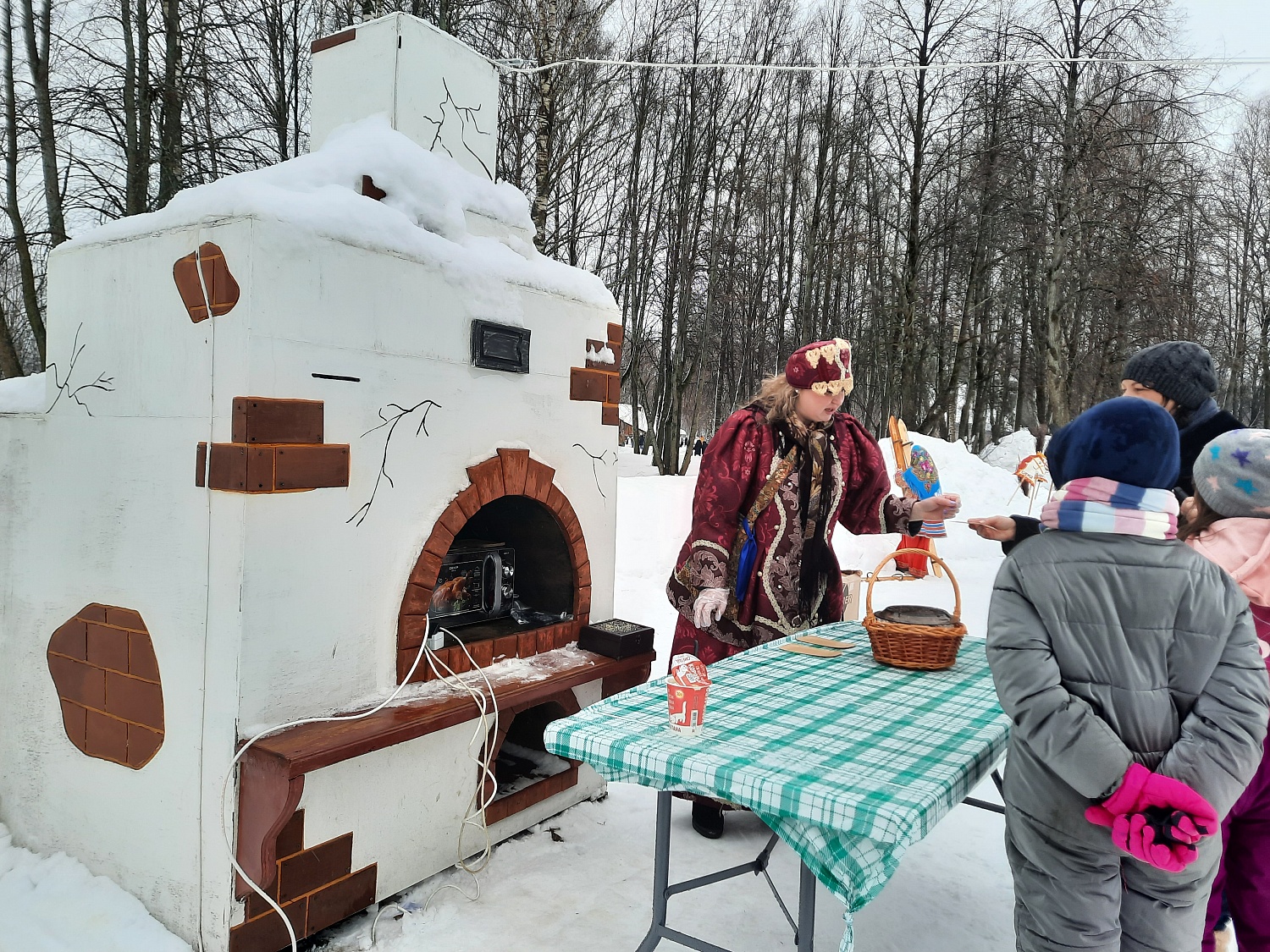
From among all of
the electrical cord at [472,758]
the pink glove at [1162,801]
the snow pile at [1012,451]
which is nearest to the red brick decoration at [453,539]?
the electrical cord at [472,758]

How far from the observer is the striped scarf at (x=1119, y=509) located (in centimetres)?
183

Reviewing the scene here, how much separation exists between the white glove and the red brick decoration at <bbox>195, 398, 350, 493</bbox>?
1419 mm

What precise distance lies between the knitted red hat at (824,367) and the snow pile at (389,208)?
3.40ft

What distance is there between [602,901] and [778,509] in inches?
66.5

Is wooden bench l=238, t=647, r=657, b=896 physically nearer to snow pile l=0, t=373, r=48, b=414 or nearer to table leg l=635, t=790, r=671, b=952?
table leg l=635, t=790, r=671, b=952

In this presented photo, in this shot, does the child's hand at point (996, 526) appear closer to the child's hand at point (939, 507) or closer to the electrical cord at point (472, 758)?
the child's hand at point (939, 507)

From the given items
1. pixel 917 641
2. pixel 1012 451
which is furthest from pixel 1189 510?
pixel 1012 451

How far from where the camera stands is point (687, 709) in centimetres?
214

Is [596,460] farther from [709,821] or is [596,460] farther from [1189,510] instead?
[1189,510]

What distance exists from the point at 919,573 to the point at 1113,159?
11.7 m

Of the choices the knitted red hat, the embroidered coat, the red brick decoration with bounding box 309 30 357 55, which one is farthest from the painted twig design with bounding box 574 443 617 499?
the red brick decoration with bounding box 309 30 357 55

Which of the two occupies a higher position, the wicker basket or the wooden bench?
the wicker basket

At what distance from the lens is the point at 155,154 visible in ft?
34.3

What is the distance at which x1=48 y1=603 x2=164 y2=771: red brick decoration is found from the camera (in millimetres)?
2820
